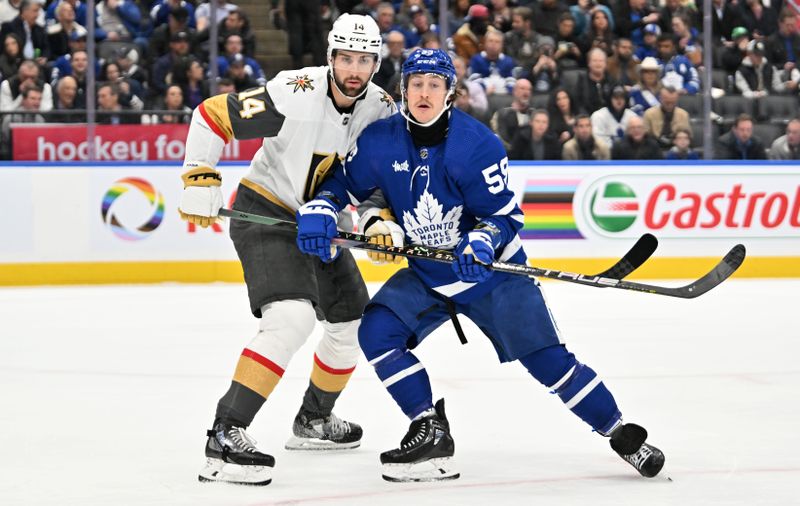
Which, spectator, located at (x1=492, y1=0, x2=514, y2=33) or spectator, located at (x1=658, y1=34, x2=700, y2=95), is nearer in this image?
spectator, located at (x1=658, y1=34, x2=700, y2=95)

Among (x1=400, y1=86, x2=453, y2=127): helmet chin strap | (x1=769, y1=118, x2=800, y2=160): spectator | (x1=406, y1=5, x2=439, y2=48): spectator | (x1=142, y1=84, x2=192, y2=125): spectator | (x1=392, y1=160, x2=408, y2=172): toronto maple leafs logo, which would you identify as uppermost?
(x1=406, y1=5, x2=439, y2=48): spectator

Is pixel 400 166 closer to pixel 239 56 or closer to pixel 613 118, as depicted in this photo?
pixel 239 56

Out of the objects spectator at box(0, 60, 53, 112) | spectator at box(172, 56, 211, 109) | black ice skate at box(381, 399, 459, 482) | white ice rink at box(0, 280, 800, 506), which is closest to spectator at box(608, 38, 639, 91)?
white ice rink at box(0, 280, 800, 506)

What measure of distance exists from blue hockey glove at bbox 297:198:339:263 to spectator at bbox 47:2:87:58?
5.02 meters

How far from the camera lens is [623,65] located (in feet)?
29.0

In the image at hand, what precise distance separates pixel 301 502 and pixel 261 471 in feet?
0.77

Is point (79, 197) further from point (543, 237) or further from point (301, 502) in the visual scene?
point (301, 502)

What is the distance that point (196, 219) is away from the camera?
3576mm

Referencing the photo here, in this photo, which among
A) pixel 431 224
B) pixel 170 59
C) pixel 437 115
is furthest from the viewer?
pixel 170 59

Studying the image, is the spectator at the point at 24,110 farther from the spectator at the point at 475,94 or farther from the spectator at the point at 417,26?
the spectator at the point at 475,94

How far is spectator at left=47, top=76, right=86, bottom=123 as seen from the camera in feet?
26.1

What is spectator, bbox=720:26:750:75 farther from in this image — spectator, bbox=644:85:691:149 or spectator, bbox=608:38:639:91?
spectator, bbox=608:38:639:91

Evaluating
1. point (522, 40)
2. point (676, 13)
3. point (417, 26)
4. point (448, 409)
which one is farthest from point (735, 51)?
point (448, 409)

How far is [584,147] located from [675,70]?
86 centimetres
